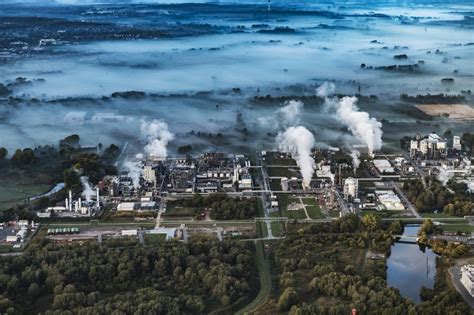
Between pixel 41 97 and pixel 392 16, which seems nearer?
pixel 41 97

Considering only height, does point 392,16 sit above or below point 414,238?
above

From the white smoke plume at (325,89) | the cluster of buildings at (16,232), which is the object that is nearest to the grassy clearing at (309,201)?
the cluster of buildings at (16,232)

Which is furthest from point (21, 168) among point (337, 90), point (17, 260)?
point (337, 90)

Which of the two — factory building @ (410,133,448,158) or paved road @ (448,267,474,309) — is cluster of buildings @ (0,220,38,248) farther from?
factory building @ (410,133,448,158)

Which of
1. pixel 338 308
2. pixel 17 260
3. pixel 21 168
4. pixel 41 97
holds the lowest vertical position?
pixel 338 308

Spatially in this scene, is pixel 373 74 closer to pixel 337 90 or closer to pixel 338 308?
pixel 337 90

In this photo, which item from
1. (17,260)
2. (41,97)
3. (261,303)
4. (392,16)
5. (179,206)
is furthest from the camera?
(392,16)

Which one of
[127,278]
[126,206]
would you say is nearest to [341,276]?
[127,278]
